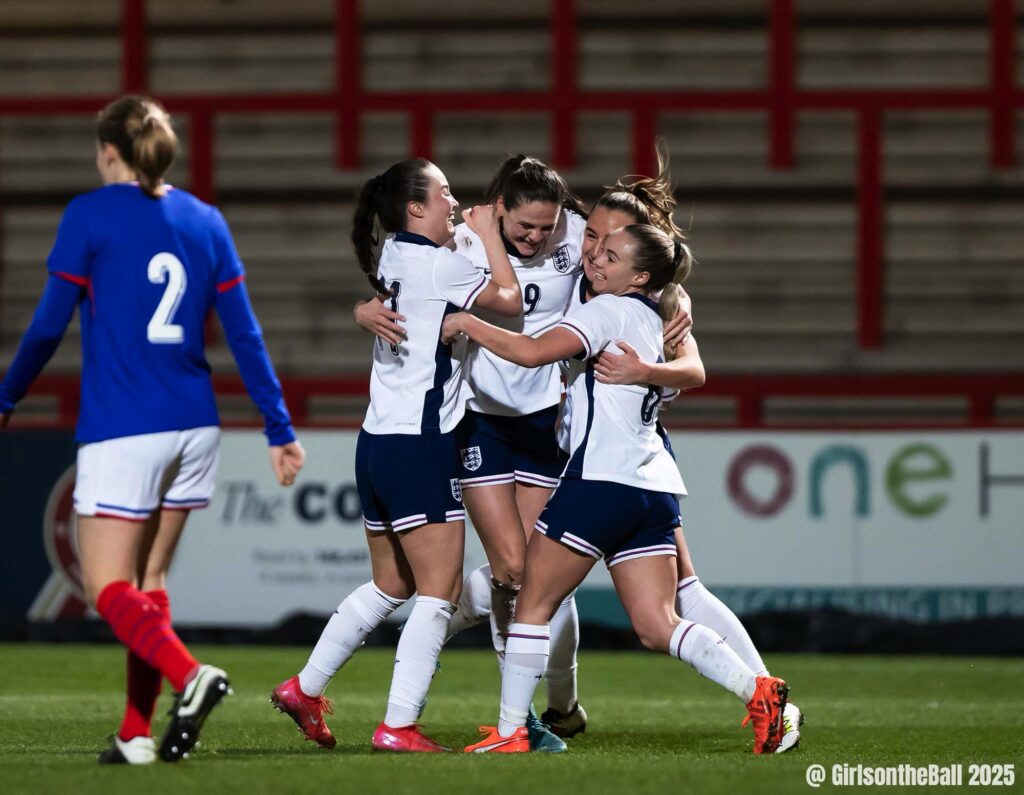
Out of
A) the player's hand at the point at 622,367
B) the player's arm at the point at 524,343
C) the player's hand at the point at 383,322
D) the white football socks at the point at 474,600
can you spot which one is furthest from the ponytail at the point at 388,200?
the white football socks at the point at 474,600

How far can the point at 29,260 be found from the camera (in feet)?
41.6

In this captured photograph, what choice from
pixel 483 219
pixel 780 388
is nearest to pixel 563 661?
pixel 483 219

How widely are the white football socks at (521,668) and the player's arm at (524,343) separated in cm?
70

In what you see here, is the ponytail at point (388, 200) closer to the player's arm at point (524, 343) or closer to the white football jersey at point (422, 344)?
the white football jersey at point (422, 344)

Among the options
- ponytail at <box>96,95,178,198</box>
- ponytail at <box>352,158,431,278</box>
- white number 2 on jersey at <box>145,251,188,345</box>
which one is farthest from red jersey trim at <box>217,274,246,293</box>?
ponytail at <box>352,158,431,278</box>

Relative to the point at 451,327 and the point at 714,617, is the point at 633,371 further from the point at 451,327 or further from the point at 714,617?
the point at 714,617

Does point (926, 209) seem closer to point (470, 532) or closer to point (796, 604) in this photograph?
point (796, 604)

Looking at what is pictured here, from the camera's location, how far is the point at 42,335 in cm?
383

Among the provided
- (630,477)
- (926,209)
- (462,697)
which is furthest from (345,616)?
(926,209)

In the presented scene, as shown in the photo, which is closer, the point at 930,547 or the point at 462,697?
the point at 462,697

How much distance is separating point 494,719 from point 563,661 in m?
0.70

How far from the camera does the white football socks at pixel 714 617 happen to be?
4.79 metres

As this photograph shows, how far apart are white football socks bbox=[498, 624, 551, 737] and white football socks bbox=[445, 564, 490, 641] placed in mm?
609

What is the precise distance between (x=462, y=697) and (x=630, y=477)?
2.42 metres
